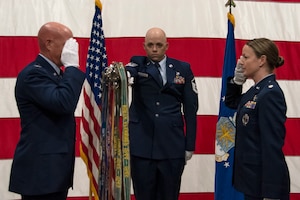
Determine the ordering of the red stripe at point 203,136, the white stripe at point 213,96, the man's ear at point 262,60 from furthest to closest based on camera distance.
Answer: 1. the white stripe at point 213,96
2. the red stripe at point 203,136
3. the man's ear at point 262,60

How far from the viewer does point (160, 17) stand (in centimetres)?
306

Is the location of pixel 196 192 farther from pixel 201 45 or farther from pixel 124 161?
pixel 124 161

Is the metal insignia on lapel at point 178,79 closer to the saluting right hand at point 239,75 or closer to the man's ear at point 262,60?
the saluting right hand at point 239,75

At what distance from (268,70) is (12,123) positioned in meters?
1.78

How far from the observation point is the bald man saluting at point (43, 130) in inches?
65.4

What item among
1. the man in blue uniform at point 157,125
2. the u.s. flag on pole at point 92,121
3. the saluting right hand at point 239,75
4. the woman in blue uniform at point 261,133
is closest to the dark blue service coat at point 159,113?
the man in blue uniform at point 157,125

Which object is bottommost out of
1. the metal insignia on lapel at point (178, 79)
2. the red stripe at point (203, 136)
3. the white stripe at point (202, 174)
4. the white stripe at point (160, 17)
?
the white stripe at point (202, 174)

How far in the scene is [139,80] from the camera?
239 cm

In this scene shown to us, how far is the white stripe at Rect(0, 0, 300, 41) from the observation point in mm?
2943

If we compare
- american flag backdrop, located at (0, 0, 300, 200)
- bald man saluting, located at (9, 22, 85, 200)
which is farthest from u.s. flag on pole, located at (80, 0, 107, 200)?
bald man saluting, located at (9, 22, 85, 200)

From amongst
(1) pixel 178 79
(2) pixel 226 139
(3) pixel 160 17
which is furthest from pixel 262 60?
(3) pixel 160 17

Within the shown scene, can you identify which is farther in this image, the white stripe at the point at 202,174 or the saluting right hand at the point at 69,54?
the white stripe at the point at 202,174

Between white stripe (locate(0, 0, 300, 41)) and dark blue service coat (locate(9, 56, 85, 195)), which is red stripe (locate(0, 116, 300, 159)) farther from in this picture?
dark blue service coat (locate(9, 56, 85, 195))

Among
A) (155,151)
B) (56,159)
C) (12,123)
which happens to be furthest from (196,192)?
(56,159)
